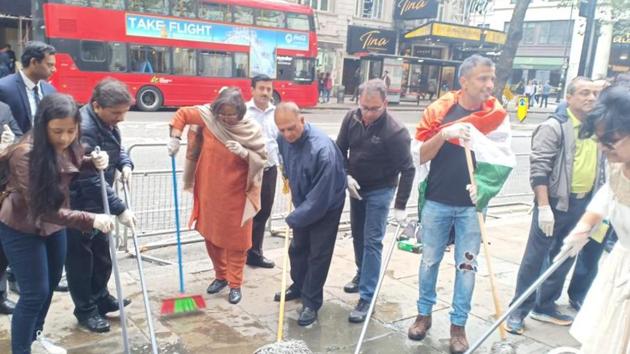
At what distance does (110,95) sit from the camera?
3.46 m

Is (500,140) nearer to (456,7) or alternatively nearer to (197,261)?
(197,261)

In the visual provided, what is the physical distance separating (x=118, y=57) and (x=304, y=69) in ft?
23.1

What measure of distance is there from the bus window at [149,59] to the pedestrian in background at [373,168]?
14505mm

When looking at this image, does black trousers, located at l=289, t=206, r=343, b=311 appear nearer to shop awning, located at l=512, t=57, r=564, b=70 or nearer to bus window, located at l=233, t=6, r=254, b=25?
bus window, located at l=233, t=6, r=254, b=25

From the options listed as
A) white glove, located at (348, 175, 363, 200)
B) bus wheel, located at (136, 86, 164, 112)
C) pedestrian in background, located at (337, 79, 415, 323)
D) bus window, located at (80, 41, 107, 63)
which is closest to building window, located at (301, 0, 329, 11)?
bus wheel, located at (136, 86, 164, 112)

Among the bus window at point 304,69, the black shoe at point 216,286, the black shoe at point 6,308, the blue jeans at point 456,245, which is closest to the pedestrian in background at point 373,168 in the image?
the blue jeans at point 456,245

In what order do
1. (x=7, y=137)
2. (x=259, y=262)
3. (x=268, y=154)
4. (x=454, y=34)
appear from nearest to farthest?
1. (x=7, y=137)
2. (x=268, y=154)
3. (x=259, y=262)
4. (x=454, y=34)

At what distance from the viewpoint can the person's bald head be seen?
3.71 metres

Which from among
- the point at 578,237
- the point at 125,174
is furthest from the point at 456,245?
the point at 125,174

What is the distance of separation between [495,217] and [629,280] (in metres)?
5.37

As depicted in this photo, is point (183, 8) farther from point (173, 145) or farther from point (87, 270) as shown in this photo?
point (87, 270)

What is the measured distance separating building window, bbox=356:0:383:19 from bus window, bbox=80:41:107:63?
58.9ft

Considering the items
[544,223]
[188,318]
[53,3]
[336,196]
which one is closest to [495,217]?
[544,223]

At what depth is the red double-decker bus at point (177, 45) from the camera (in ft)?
51.6
